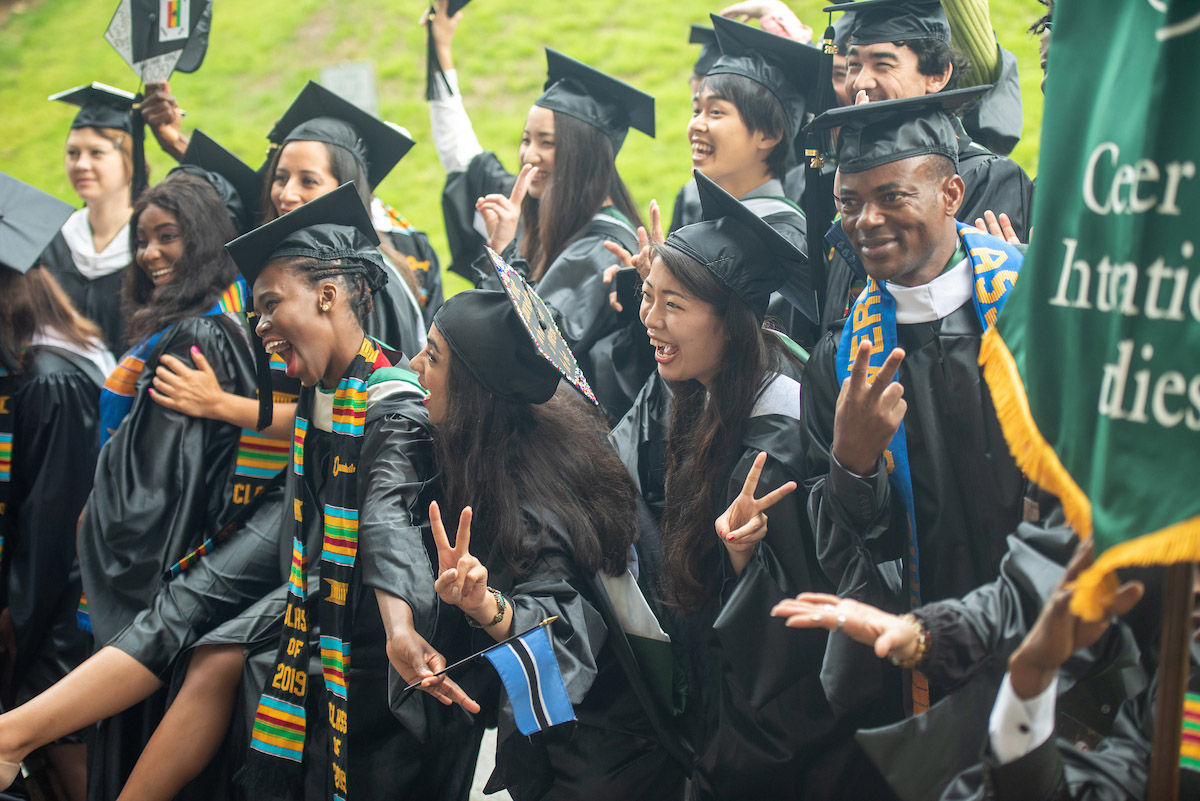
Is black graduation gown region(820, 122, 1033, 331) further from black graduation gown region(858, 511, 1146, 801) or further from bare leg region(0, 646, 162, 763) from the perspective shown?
bare leg region(0, 646, 162, 763)

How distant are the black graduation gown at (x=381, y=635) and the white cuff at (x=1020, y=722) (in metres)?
1.53

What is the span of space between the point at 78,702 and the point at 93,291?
2475 millimetres

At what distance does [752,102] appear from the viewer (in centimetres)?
400

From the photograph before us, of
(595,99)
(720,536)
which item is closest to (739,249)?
(720,536)

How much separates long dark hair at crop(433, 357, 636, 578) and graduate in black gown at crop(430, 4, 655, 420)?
90 cm

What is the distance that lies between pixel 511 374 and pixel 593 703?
0.96m

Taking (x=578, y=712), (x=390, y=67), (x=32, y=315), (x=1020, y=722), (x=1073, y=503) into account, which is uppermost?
(x=390, y=67)

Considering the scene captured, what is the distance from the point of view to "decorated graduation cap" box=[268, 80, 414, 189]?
4230mm

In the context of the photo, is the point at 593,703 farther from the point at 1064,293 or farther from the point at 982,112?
the point at 982,112

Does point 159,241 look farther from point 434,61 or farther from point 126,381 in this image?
point 434,61

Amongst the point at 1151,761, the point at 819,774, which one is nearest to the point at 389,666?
the point at 819,774

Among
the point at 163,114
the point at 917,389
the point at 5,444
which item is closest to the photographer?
the point at 917,389

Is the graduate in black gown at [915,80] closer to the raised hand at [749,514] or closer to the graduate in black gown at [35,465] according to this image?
the raised hand at [749,514]

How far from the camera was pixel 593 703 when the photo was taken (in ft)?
9.66
